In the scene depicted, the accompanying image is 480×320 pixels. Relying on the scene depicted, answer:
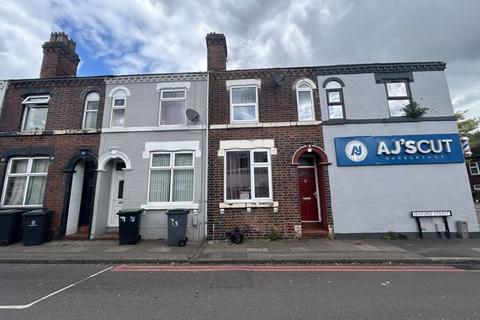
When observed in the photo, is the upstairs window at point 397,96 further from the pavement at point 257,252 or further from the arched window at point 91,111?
the arched window at point 91,111

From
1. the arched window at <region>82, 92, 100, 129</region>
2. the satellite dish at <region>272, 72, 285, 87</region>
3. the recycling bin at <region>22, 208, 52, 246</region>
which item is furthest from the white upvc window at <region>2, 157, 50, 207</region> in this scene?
the satellite dish at <region>272, 72, 285, 87</region>

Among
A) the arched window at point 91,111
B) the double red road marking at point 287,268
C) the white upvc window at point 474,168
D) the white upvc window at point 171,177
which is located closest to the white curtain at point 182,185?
the white upvc window at point 171,177

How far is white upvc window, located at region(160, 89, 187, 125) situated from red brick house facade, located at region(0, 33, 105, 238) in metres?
2.85

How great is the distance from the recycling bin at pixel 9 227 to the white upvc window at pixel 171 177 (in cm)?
511

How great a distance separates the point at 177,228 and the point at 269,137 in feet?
A: 16.9

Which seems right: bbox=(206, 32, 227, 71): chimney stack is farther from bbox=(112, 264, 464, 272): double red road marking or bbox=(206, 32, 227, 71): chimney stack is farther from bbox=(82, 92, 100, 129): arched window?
bbox=(112, 264, 464, 272): double red road marking

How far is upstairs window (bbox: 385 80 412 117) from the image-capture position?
9414 millimetres

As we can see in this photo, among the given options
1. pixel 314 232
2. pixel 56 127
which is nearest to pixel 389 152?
pixel 314 232

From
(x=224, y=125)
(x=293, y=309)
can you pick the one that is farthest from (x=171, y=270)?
(x=224, y=125)

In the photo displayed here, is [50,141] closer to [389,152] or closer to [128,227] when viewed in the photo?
[128,227]

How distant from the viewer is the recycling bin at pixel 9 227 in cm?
822

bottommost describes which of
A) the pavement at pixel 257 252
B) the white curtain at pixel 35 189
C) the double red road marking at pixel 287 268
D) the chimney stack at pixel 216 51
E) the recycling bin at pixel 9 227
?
the double red road marking at pixel 287 268

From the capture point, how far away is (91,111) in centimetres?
1009

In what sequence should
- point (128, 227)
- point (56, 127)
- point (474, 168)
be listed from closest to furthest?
point (128, 227)
point (56, 127)
point (474, 168)
